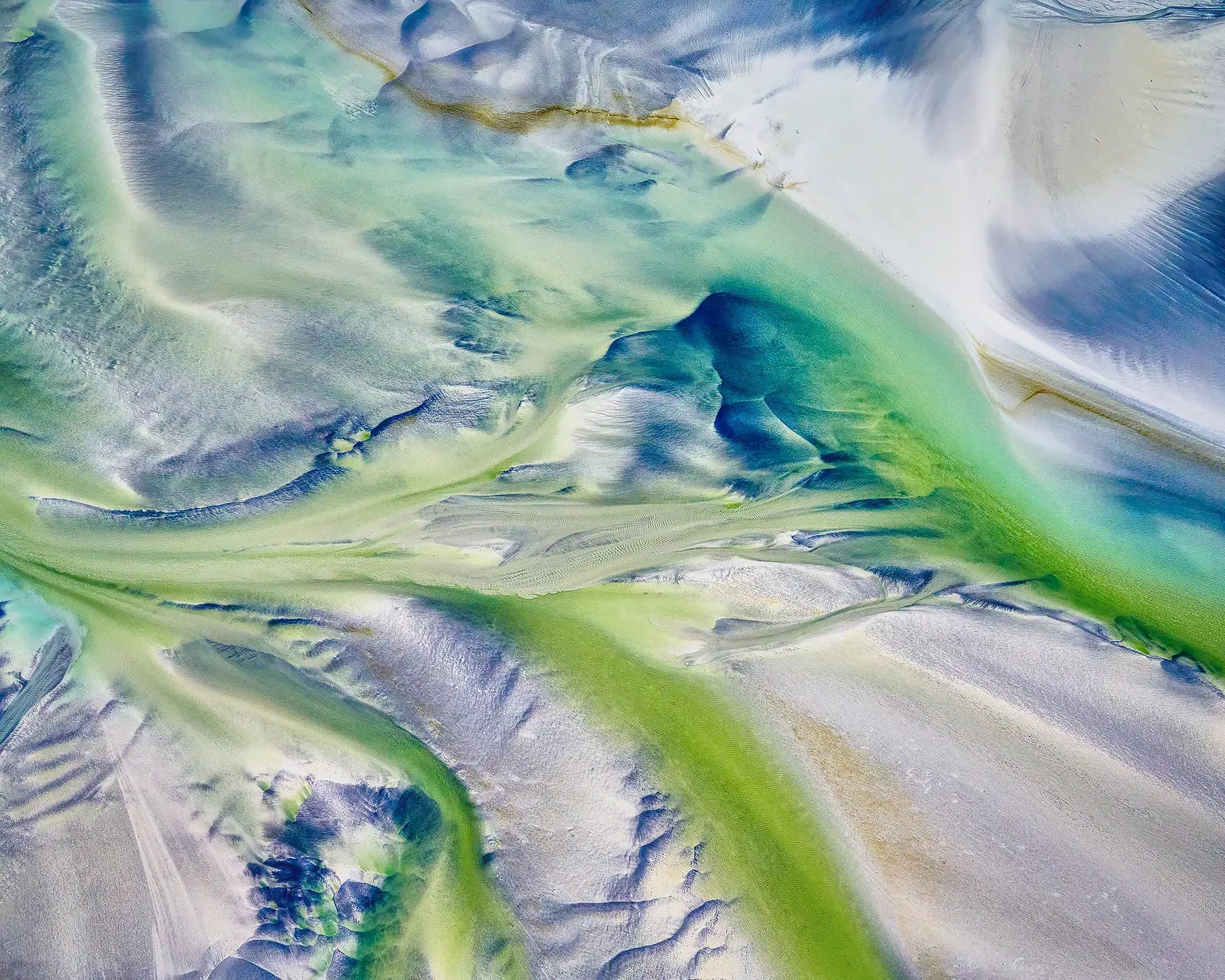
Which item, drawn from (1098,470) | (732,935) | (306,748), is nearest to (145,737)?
(306,748)

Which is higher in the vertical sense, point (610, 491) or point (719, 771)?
point (610, 491)

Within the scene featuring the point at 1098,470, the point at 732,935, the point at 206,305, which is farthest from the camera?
the point at 1098,470

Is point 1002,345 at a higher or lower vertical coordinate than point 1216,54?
lower

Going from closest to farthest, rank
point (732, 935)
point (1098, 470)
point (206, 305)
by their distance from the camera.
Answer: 1. point (732, 935)
2. point (206, 305)
3. point (1098, 470)

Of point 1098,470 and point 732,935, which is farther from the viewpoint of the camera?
point 1098,470

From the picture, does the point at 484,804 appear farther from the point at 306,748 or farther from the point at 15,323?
the point at 15,323

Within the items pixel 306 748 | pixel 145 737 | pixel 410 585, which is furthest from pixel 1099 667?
pixel 145 737

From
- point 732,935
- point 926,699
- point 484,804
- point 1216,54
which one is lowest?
point 732,935
